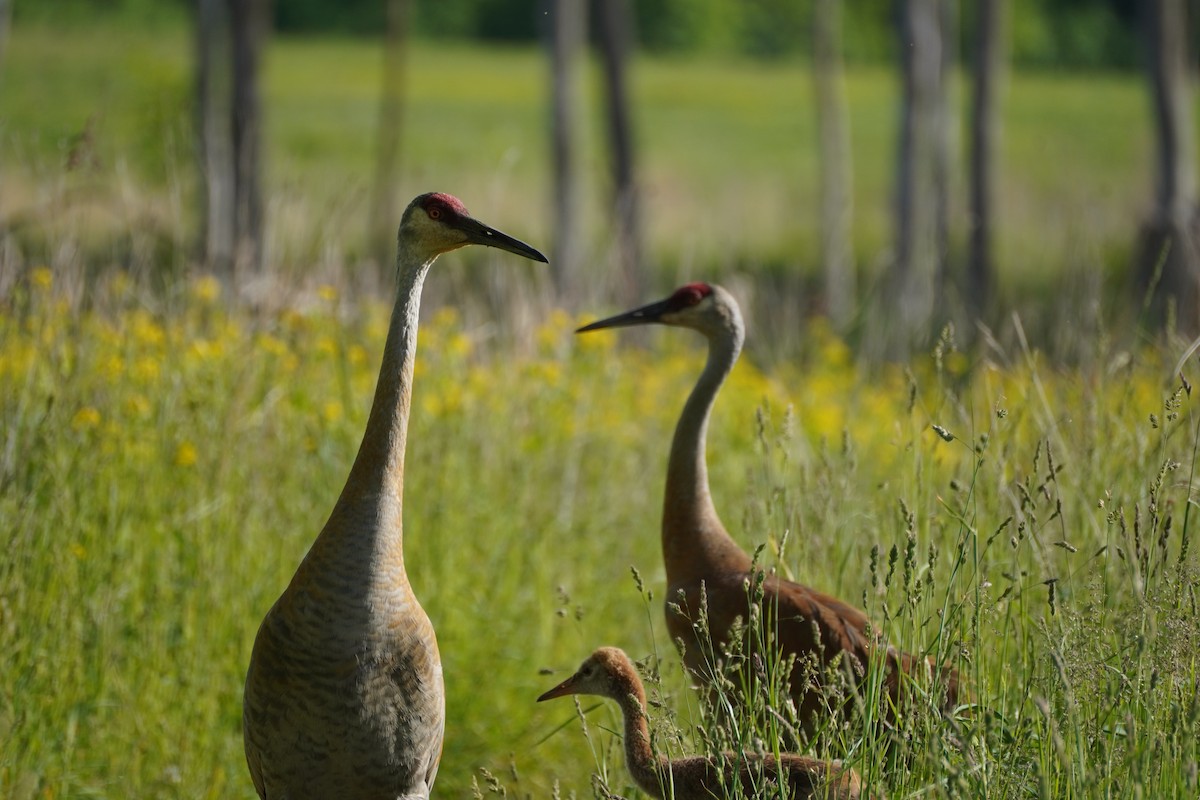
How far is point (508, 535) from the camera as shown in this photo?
18.4 ft

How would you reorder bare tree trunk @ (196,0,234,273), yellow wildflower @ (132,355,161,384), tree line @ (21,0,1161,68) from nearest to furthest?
yellow wildflower @ (132,355,161,384)
bare tree trunk @ (196,0,234,273)
tree line @ (21,0,1161,68)

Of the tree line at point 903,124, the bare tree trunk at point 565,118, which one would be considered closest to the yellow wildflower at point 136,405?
the tree line at point 903,124

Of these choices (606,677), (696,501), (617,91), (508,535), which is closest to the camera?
(606,677)

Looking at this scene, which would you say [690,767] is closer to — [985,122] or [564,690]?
[564,690]

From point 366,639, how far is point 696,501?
145cm

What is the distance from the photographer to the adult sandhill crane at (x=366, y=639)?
334 cm

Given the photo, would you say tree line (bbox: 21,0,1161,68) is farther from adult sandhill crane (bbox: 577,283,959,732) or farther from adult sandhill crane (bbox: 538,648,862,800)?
adult sandhill crane (bbox: 538,648,862,800)

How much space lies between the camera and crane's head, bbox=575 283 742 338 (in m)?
4.82

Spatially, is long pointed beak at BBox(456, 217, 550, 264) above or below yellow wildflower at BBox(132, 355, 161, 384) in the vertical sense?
above

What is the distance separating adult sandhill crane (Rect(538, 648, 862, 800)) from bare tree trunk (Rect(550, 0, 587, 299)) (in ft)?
28.8

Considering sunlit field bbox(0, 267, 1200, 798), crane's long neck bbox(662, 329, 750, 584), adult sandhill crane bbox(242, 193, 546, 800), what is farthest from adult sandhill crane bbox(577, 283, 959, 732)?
adult sandhill crane bbox(242, 193, 546, 800)

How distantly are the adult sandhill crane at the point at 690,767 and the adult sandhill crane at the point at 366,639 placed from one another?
42 cm

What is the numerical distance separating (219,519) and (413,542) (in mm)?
724

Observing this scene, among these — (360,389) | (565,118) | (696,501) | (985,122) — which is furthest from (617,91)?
(696,501)
